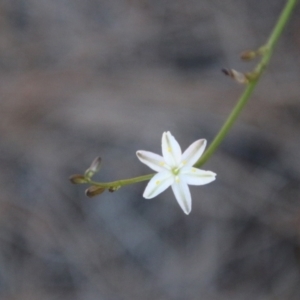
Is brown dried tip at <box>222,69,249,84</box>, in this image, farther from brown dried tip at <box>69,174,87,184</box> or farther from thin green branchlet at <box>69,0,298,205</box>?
brown dried tip at <box>69,174,87,184</box>

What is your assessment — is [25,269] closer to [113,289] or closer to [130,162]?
[113,289]

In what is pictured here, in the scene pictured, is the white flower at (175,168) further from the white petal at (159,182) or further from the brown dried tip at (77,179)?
the brown dried tip at (77,179)

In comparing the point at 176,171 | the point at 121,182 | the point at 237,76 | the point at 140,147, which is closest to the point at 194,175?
the point at 176,171

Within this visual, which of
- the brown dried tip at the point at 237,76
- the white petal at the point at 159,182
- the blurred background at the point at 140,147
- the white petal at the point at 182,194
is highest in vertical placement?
the blurred background at the point at 140,147

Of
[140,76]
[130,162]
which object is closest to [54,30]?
[140,76]

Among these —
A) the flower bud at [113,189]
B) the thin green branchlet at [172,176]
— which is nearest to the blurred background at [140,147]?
the thin green branchlet at [172,176]

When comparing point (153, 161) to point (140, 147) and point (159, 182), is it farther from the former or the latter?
point (140, 147)
